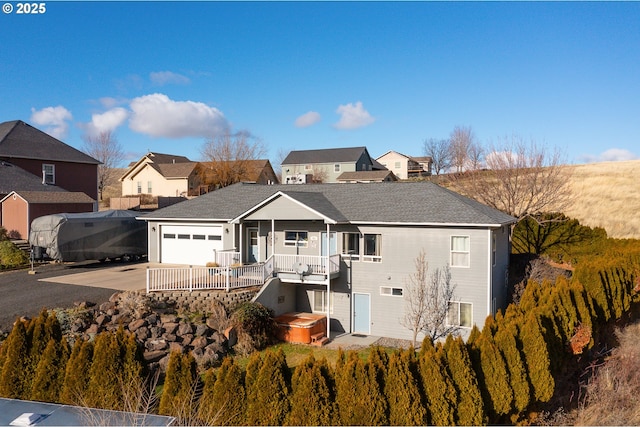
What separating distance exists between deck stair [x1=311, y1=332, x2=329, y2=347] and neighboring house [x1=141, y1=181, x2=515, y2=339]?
3.99 feet

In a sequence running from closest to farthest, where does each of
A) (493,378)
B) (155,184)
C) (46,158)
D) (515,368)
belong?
(493,378), (515,368), (46,158), (155,184)

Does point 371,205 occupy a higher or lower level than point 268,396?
higher

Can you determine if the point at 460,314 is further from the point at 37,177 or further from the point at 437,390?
the point at 37,177

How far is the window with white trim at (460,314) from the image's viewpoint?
18766mm

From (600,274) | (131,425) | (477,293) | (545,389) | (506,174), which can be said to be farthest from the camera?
(506,174)

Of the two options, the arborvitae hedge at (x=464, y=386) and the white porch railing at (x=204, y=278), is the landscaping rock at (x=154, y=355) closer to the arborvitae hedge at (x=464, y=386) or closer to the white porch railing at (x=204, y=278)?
the white porch railing at (x=204, y=278)

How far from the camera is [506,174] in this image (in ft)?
112

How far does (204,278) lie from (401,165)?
198 ft

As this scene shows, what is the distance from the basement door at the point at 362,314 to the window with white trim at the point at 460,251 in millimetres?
4193

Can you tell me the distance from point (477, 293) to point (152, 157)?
51.2 m

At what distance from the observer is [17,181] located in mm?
33000

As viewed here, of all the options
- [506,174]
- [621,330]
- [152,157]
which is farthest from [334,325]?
[152,157]

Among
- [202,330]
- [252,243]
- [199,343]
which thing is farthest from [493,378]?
[252,243]

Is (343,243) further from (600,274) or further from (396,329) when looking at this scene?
(600,274)
